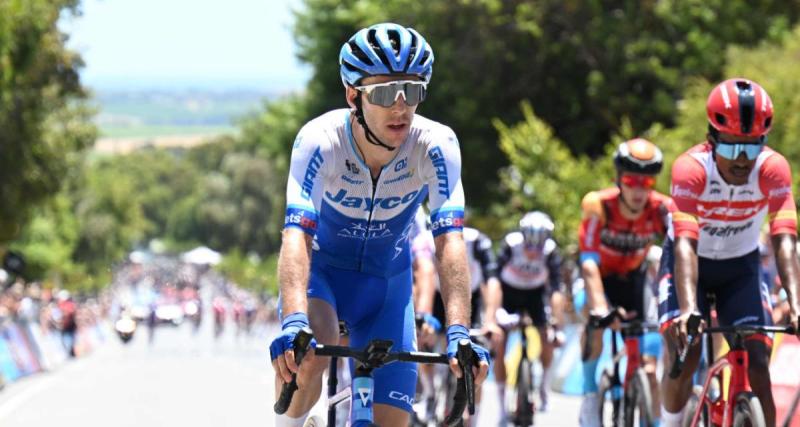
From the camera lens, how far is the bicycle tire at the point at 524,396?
46.0 ft

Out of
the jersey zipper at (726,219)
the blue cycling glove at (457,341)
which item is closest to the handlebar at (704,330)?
the jersey zipper at (726,219)

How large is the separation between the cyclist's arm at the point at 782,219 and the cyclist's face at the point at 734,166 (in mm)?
80

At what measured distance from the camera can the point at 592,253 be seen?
11609mm

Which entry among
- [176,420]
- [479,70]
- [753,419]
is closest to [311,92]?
[479,70]

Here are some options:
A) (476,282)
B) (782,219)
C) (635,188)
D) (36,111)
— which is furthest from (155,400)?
(36,111)

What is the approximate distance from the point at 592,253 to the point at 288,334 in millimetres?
5366

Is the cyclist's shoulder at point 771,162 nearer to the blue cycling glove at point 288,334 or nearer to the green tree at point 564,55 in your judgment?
the blue cycling glove at point 288,334

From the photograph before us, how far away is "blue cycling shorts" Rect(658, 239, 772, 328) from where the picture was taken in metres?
9.36

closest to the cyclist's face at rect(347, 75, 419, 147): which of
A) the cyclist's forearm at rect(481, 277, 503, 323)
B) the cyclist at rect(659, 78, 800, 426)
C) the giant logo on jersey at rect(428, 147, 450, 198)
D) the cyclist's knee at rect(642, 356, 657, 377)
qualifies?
the giant logo on jersey at rect(428, 147, 450, 198)

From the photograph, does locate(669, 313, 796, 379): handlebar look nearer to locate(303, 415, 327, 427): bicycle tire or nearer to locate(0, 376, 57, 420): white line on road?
locate(303, 415, 327, 427): bicycle tire

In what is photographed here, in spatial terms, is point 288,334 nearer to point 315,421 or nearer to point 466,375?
point 466,375

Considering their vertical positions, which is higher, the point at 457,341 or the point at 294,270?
the point at 294,270

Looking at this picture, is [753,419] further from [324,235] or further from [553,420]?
[553,420]

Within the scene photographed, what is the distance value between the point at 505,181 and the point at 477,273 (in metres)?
24.0
